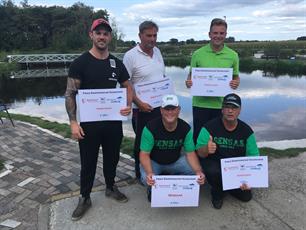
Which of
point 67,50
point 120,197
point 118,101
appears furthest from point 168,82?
point 67,50

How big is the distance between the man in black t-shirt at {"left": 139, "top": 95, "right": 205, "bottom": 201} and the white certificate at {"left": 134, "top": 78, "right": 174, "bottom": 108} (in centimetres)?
44

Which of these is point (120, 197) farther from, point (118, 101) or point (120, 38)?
point (120, 38)

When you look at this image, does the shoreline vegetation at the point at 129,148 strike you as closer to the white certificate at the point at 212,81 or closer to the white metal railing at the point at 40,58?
the white certificate at the point at 212,81

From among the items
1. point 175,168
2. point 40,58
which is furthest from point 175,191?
point 40,58

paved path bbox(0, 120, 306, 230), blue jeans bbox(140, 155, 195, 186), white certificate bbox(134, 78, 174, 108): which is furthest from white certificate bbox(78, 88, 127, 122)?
paved path bbox(0, 120, 306, 230)

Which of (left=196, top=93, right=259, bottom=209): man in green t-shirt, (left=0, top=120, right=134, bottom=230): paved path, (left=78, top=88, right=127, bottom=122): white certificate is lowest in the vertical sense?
(left=0, top=120, right=134, bottom=230): paved path

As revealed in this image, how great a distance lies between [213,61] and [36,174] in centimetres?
292

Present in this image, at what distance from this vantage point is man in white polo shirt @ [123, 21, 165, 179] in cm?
389

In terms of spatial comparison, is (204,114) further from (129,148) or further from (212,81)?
(129,148)

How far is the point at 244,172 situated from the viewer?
3680 mm

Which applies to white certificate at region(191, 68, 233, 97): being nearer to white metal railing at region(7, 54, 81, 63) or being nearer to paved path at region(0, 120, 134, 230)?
paved path at region(0, 120, 134, 230)

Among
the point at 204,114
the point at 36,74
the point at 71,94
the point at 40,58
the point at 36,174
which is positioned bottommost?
the point at 36,74

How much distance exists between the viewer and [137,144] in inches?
173

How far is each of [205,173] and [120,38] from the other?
2715 inches
